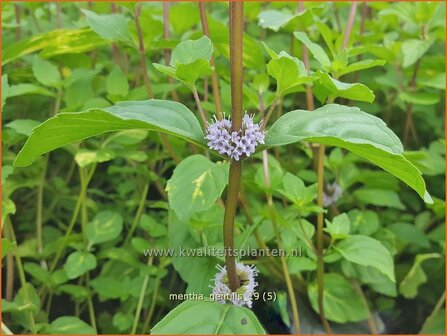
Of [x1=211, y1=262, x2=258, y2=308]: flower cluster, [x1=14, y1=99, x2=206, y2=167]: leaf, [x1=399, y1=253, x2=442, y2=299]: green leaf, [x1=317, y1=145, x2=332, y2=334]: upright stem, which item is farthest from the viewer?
[x1=399, y1=253, x2=442, y2=299]: green leaf

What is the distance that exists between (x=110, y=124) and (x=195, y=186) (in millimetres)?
109

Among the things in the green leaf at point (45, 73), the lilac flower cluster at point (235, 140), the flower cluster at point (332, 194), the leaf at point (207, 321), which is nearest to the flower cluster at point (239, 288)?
the leaf at point (207, 321)

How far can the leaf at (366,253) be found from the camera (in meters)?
0.63

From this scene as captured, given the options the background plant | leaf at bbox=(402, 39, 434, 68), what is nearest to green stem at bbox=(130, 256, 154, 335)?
the background plant

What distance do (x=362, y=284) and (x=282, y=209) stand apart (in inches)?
6.0

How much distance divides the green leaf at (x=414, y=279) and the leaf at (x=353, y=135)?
0.35 meters

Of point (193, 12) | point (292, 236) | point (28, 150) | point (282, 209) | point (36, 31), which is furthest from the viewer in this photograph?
point (36, 31)

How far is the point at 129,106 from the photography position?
1.57 ft

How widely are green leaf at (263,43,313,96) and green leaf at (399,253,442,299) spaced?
0.39 meters

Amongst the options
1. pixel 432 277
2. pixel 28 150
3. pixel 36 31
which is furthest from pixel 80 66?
pixel 432 277

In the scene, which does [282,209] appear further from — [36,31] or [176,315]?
[36,31]

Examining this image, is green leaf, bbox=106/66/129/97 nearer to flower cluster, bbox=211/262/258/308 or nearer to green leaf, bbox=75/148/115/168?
green leaf, bbox=75/148/115/168

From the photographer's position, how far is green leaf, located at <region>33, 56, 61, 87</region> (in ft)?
2.62

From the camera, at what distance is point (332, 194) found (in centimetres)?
84
